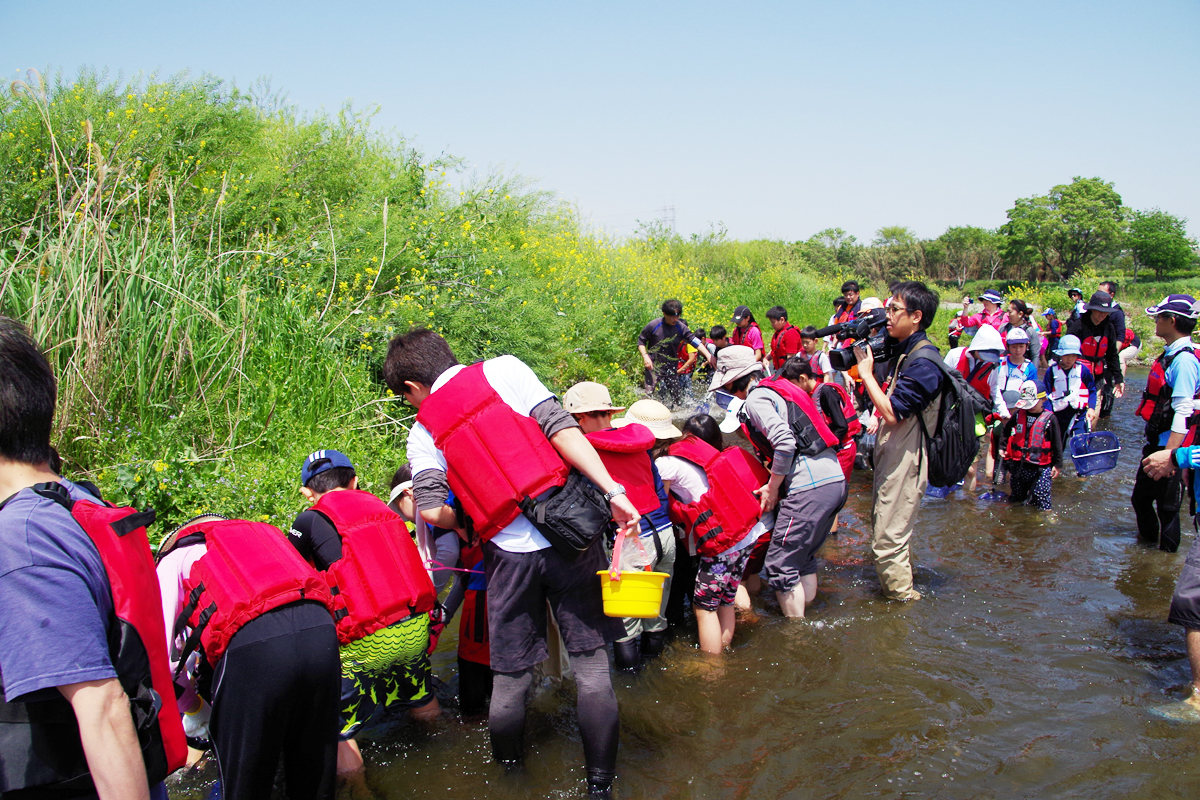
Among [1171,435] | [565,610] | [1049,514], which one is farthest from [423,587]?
[1049,514]

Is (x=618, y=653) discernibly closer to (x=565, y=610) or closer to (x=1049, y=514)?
A: (x=565, y=610)

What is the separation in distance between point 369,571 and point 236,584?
0.69m

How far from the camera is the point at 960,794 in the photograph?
323cm

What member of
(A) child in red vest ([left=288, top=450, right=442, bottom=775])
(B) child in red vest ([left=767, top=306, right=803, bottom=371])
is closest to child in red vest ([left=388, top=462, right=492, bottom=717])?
(A) child in red vest ([left=288, top=450, right=442, bottom=775])

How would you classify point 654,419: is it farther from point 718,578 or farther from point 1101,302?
A: point 1101,302

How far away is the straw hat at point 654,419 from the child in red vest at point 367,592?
5.14ft

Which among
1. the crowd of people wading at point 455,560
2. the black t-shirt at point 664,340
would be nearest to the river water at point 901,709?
the crowd of people wading at point 455,560

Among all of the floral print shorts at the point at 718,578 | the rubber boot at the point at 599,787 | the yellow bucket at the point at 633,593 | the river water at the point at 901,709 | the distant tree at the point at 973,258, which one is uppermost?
the distant tree at the point at 973,258

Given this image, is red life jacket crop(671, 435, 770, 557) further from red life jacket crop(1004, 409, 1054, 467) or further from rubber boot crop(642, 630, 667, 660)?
red life jacket crop(1004, 409, 1054, 467)

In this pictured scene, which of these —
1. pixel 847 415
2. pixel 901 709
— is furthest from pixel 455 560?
pixel 847 415

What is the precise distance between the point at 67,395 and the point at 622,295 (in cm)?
1003

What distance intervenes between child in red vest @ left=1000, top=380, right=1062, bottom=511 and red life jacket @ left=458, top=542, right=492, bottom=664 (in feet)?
19.0

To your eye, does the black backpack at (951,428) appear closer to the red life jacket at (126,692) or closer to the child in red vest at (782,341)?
the red life jacket at (126,692)

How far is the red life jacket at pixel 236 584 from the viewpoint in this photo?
8.11ft
